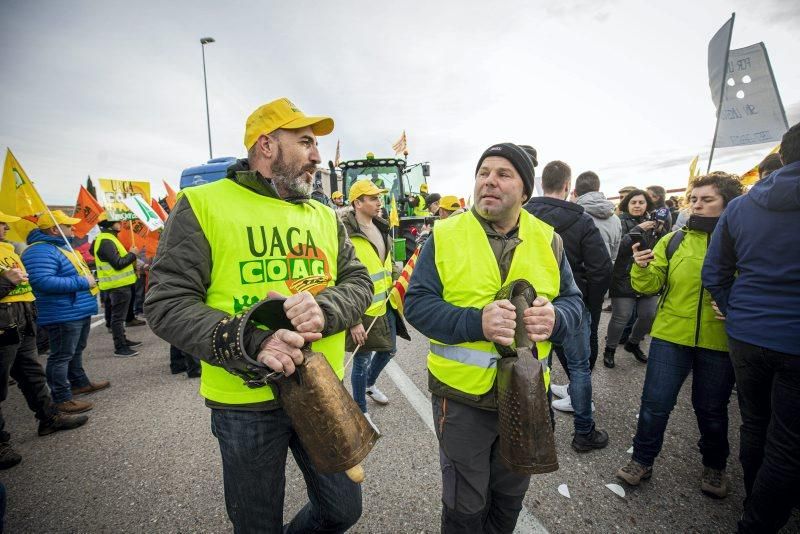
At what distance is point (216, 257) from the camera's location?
54.9 inches

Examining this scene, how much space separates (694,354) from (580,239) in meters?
1.15

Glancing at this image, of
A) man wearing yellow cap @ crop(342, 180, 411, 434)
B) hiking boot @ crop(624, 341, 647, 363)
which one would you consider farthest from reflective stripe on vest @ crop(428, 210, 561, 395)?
hiking boot @ crop(624, 341, 647, 363)

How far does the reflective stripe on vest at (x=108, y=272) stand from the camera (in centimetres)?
525

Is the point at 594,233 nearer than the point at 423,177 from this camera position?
Yes

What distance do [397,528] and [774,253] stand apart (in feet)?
8.85

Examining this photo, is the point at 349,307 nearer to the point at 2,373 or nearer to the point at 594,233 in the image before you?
the point at 594,233

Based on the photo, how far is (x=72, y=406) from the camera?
3764mm

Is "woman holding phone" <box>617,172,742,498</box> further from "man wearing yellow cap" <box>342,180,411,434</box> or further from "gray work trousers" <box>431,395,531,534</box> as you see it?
"man wearing yellow cap" <box>342,180,411,434</box>

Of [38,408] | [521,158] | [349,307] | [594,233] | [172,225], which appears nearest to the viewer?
[172,225]

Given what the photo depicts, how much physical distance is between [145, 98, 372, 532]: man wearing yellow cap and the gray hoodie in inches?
126

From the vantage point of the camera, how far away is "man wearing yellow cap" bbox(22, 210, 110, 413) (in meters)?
3.60

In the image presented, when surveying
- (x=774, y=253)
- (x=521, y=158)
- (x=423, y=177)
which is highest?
(x=423, y=177)

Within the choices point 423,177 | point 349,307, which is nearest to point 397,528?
point 349,307

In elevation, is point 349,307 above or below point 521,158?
below
